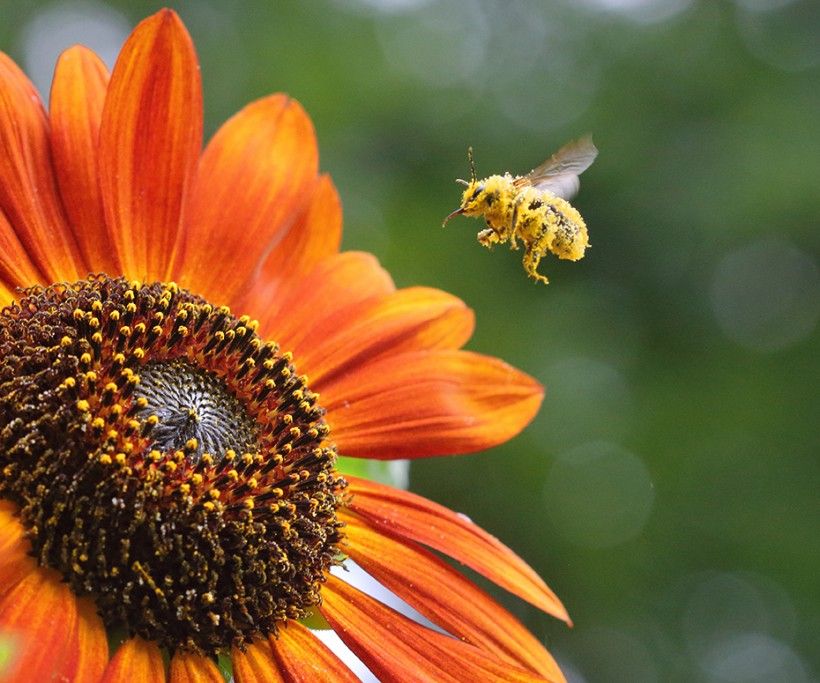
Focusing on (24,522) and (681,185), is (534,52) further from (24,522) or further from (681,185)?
(24,522)

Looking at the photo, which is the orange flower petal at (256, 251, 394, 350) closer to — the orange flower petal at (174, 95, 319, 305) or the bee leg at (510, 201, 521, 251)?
the orange flower petal at (174, 95, 319, 305)

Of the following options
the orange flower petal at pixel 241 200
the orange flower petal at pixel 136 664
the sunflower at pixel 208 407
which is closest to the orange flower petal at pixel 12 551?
the sunflower at pixel 208 407

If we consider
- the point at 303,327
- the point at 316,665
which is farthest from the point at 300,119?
the point at 316,665

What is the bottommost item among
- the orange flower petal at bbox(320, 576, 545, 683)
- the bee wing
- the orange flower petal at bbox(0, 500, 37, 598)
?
the orange flower petal at bbox(0, 500, 37, 598)

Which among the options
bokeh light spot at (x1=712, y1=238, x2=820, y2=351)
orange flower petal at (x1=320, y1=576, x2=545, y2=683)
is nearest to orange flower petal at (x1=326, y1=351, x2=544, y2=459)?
orange flower petal at (x1=320, y1=576, x2=545, y2=683)

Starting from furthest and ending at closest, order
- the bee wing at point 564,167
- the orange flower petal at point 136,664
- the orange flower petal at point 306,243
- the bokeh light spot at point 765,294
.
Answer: the bokeh light spot at point 765,294 → the orange flower petal at point 306,243 → the bee wing at point 564,167 → the orange flower petal at point 136,664

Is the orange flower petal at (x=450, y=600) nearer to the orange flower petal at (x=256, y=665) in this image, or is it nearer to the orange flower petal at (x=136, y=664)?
the orange flower petal at (x=256, y=665)

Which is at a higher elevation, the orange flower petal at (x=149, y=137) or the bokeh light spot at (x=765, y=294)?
the bokeh light spot at (x=765, y=294)
